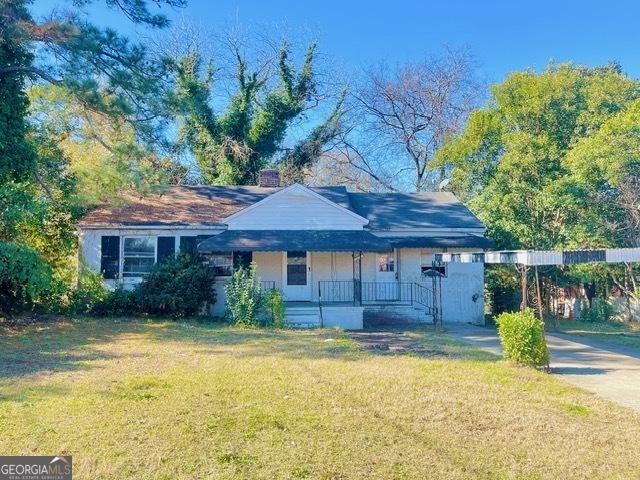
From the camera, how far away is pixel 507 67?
80.5ft

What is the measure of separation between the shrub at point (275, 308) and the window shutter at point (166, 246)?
4.91m

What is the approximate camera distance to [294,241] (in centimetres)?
1625

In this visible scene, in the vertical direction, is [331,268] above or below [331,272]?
above

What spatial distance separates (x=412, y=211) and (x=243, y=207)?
22.8ft

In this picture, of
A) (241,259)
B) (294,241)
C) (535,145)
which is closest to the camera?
(294,241)

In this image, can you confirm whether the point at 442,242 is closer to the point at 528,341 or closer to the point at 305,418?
the point at 528,341

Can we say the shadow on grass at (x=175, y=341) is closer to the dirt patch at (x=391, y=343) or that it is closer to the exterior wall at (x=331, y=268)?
the dirt patch at (x=391, y=343)

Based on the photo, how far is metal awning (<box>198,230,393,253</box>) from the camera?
15.6 m

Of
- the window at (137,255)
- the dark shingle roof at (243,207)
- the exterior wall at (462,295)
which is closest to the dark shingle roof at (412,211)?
the dark shingle roof at (243,207)

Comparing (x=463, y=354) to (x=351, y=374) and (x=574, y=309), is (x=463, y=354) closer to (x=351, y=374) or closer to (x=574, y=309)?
(x=351, y=374)

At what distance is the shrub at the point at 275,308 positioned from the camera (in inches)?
563

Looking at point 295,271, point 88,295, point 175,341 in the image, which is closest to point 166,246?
point 88,295

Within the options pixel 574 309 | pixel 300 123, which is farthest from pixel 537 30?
pixel 300 123

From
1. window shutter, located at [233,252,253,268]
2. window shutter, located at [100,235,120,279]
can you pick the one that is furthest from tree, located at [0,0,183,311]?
window shutter, located at [233,252,253,268]
